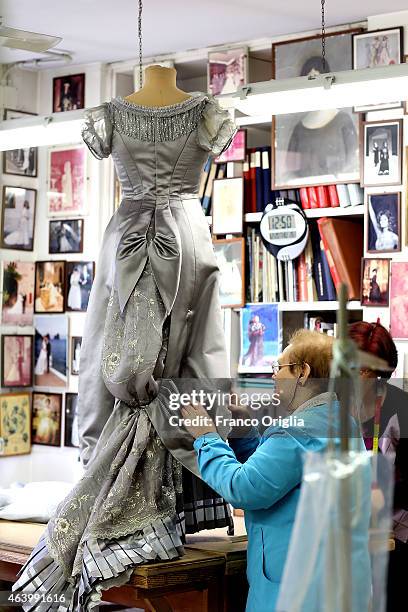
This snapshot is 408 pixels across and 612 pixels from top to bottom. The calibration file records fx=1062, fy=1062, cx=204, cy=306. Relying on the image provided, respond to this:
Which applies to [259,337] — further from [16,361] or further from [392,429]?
[392,429]

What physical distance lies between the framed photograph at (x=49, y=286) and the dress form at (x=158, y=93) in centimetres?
316

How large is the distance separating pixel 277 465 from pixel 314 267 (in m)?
2.82

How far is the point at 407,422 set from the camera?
2.85m

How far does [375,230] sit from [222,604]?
7.94ft

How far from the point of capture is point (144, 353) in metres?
2.84

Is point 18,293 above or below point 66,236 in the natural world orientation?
below

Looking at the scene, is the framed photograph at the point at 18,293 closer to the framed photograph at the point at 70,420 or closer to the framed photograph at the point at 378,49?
the framed photograph at the point at 70,420

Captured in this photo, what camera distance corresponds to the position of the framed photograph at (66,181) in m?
5.97

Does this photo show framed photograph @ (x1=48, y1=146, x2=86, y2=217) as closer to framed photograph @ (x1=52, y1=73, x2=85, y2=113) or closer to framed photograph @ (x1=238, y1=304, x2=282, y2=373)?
framed photograph @ (x1=52, y1=73, x2=85, y2=113)

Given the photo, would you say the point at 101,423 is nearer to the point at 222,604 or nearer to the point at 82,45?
the point at 222,604

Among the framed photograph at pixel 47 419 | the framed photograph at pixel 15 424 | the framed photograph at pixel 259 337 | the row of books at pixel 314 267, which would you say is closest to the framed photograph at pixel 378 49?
the row of books at pixel 314 267

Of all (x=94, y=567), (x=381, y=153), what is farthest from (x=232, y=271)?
(x=94, y=567)

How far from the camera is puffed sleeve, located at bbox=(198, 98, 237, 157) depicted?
9.54ft

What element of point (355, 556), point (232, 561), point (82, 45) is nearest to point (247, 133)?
point (82, 45)
